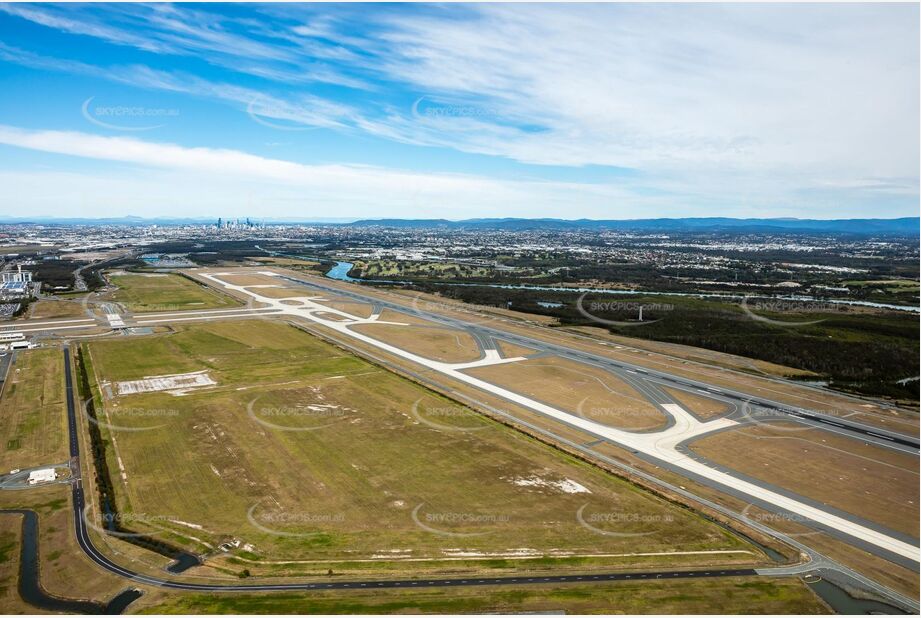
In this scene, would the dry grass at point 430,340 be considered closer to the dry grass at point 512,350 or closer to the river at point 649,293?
the dry grass at point 512,350

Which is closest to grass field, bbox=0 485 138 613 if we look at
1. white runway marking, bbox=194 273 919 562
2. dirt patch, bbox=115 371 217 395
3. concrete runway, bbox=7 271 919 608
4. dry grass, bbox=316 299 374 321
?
dirt patch, bbox=115 371 217 395

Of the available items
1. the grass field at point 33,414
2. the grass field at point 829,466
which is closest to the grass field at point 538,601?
the grass field at point 829,466

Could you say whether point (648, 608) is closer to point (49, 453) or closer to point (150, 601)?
point (150, 601)

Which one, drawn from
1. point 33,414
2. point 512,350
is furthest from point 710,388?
point 33,414

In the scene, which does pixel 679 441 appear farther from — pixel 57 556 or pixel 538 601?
pixel 57 556

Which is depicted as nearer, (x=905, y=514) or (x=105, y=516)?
(x=105, y=516)

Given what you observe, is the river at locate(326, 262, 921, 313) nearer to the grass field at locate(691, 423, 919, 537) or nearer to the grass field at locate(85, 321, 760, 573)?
the grass field at locate(691, 423, 919, 537)

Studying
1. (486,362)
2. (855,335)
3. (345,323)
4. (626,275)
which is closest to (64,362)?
(345,323)
